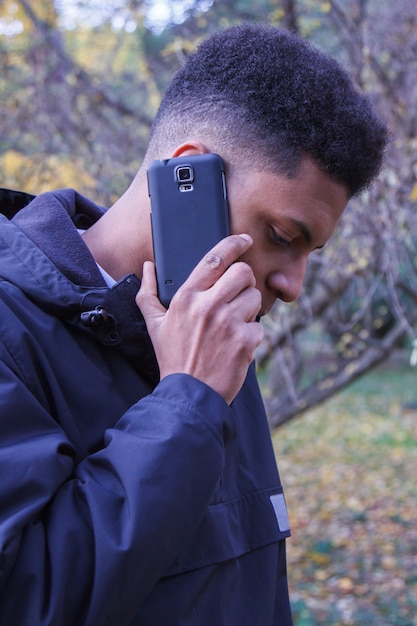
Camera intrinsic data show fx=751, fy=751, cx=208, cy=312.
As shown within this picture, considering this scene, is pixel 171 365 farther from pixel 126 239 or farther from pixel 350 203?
pixel 350 203

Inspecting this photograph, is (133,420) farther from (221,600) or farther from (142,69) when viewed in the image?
(142,69)

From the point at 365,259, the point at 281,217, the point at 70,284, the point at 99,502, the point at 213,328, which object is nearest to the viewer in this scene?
the point at 99,502

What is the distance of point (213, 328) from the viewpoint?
127 centimetres

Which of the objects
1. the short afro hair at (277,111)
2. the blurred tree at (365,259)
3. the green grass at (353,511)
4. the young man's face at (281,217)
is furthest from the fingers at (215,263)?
the green grass at (353,511)

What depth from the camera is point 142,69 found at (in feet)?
20.2

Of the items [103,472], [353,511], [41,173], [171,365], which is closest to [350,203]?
[41,173]

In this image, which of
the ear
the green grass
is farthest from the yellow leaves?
the ear

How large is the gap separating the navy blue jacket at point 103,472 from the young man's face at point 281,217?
26 cm

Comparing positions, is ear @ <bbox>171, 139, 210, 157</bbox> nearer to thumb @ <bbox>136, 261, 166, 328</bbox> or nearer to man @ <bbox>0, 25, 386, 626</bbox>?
man @ <bbox>0, 25, 386, 626</bbox>

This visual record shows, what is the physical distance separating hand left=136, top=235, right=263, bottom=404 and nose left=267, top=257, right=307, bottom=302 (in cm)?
24

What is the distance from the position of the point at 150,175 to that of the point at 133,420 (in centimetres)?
52

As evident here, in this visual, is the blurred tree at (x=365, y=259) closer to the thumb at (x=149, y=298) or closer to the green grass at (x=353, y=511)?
the green grass at (x=353, y=511)

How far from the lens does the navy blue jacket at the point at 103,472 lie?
111 cm

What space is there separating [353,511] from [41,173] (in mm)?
4844
